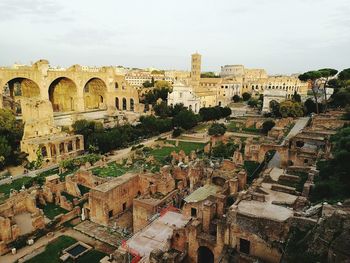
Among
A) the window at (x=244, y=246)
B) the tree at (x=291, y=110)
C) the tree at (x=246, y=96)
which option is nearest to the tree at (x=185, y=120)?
the tree at (x=291, y=110)

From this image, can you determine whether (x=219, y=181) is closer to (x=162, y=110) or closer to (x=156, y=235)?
(x=156, y=235)

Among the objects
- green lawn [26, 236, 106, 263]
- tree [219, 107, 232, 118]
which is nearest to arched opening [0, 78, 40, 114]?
tree [219, 107, 232, 118]

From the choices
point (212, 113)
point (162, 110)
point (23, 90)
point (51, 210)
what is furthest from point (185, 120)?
point (23, 90)

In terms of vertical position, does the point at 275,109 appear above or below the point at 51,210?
above

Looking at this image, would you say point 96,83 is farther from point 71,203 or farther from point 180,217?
point 180,217

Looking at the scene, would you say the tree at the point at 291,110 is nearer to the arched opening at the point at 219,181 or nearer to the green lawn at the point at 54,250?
the arched opening at the point at 219,181

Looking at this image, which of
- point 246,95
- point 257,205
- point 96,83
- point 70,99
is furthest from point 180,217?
point 246,95

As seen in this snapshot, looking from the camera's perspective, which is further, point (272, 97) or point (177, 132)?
point (272, 97)
